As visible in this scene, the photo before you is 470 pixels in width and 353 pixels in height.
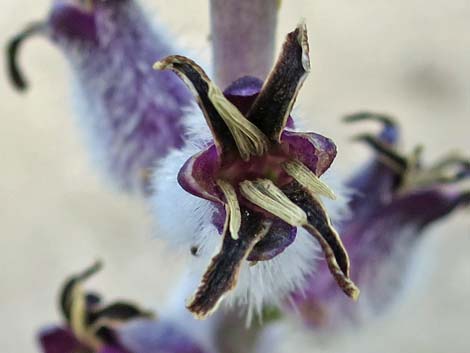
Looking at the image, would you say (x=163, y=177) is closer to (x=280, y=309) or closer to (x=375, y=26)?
(x=280, y=309)

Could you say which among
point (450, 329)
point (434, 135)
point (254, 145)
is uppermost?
point (254, 145)

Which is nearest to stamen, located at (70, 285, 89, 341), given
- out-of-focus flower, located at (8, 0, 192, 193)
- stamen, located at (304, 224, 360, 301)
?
out-of-focus flower, located at (8, 0, 192, 193)

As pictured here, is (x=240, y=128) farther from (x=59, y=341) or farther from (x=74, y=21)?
(x=59, y=341)

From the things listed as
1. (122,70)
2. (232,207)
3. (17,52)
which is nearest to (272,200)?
(232,207)

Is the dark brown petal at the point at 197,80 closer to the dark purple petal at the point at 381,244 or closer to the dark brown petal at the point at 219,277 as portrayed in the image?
the dark brown petal at the point at 219,277

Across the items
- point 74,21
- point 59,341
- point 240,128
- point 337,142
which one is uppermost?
point 74,21

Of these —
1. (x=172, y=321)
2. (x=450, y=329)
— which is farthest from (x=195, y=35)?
(x=450, y=329)
